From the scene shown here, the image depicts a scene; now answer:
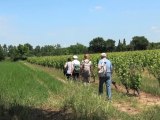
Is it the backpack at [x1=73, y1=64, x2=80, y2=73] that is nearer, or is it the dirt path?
the dirt path

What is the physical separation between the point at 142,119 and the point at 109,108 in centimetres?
Answer: 134

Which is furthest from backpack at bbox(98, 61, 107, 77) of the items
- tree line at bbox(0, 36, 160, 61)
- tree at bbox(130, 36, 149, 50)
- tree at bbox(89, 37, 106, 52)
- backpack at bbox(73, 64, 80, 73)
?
tree at bbox(89, 37, 106, 52)

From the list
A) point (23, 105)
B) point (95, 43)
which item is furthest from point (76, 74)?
point (95, 43)

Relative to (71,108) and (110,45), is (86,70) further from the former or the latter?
(110,45)

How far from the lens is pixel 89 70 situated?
63.7 feet

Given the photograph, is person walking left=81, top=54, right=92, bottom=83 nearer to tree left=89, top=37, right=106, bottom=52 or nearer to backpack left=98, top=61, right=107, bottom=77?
backpack left=98, top=61, right=107, bottom=77

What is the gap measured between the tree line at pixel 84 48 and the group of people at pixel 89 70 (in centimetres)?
8142

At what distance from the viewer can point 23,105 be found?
46.1 ft

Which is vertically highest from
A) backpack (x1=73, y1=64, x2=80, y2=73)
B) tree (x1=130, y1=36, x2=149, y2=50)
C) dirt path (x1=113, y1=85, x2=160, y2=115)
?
tree (x1=130, y1=36, x2=149, y2=50)

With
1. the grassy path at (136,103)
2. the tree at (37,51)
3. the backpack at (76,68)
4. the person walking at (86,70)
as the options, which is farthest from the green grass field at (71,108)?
the tree at (37,51)

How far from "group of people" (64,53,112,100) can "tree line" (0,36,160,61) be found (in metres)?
81.4

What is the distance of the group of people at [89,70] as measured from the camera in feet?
54.4

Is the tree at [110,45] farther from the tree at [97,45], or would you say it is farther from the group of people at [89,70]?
the group of people at [89,70]

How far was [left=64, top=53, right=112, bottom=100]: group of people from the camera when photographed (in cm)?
1658
